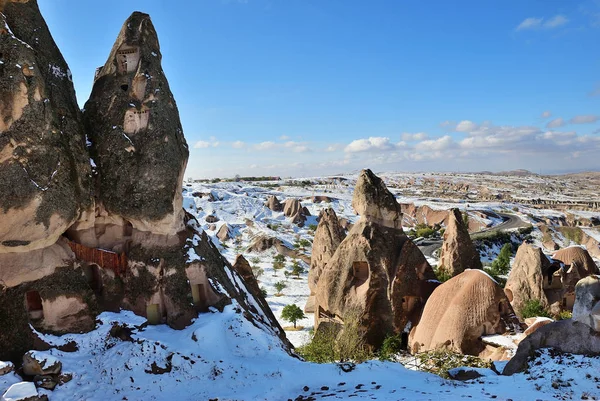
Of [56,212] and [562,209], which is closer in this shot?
[56,212]

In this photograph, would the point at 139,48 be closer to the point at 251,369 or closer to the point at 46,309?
the point at 46,309

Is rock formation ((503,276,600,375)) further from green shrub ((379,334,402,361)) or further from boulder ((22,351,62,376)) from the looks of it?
boulder ((22,351,62,376))

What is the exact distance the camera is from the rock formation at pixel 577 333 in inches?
452

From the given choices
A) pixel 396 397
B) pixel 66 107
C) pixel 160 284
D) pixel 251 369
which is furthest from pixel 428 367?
pixel 66 107

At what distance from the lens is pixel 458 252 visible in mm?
28328

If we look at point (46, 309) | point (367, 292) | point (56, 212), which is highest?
point (56, 212)

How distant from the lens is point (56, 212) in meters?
11.5

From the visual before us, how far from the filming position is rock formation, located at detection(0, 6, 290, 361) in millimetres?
11031

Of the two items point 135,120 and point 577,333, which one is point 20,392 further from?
point 577,333

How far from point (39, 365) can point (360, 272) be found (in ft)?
49.4

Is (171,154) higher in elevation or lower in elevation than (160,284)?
higher

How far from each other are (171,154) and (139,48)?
3.89 metres

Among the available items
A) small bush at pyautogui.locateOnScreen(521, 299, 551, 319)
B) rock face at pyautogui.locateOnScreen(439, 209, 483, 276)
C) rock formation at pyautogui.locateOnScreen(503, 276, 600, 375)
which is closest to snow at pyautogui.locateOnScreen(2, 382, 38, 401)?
rock formation at pyautogui.locateOnScreen(503, 276, 600, 375)

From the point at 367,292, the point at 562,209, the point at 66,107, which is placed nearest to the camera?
the point at 66,107
